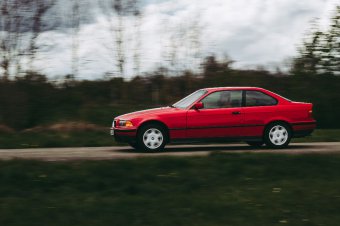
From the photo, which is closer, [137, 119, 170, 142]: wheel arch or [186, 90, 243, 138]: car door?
[137, 119, 170, 142]: wheel arch

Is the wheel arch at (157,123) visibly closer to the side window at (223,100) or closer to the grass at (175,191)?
the side window at (223,100)

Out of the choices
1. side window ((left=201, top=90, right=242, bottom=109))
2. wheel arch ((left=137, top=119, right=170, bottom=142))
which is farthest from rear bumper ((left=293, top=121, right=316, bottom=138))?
wheel arch ((left=137, top=119, right=170, bottom=142))

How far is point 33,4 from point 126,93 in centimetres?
518

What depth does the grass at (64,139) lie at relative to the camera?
16.7 metres

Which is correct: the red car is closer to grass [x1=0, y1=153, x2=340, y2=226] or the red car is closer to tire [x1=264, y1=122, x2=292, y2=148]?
tire [x1=264, y1=122, x2=292, y2=148]

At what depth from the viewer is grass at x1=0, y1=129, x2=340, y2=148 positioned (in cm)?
1666

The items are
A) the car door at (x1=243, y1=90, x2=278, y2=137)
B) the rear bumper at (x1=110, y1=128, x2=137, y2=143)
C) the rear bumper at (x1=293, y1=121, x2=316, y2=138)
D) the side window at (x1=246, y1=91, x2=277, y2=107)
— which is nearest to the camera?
the rear bumper at (x1=110, y1=128, x2=137, y2=143)

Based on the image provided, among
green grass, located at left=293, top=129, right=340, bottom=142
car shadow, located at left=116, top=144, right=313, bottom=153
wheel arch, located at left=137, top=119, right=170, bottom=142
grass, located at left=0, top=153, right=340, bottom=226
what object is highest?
wheel arch, located at left=137, top=119, right=170, bottom=142

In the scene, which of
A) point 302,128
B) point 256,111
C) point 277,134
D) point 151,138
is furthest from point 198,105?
point 302,128

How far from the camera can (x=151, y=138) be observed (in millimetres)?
14008

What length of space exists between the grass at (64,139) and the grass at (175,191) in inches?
217

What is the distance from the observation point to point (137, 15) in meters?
21.3

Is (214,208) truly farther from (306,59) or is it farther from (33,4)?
(306,59)

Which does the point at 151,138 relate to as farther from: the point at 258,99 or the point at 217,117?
the point at 258,99
